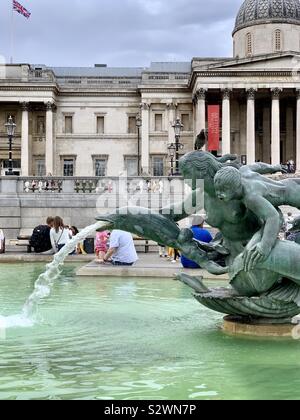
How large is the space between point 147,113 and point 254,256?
61643 mm

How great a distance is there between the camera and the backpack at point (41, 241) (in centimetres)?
2039

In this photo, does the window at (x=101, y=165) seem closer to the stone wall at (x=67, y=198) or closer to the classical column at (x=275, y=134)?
the classical column at (x=275, y=134)

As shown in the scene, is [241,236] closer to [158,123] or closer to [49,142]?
[158,123]

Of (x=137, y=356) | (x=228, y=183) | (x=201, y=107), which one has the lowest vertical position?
(x=137, y=356)

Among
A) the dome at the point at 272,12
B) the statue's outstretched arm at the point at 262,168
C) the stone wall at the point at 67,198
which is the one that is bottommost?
the statue's outstretched arm at the point at 262,168

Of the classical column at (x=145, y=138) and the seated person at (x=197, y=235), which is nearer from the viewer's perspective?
the seated person at (x=197, y=235)

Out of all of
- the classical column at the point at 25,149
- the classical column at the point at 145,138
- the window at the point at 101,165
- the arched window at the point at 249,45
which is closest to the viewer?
the classical column at the point at 25,149

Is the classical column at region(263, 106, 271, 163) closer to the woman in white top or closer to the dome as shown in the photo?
the dome

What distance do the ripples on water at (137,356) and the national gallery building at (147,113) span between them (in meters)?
55.7

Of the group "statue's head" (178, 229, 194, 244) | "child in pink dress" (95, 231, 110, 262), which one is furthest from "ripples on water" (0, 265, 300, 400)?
"child in pink dress" (95, 231, 110, 262)

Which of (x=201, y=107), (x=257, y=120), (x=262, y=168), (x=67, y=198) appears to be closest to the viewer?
(x=262, y=168)

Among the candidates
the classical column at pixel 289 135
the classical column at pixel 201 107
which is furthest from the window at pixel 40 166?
the classical column at pixel 289 135

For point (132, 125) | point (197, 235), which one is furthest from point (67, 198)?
point (132, 125)

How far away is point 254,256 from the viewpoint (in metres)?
7.00
